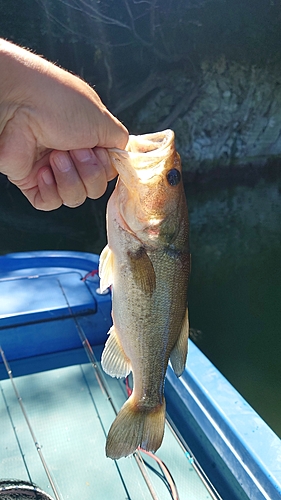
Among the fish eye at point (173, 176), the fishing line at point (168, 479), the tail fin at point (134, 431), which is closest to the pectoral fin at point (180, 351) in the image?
the tail fin at point (134, 431)

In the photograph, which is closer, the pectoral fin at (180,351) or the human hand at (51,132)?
the human hand at (51,132)

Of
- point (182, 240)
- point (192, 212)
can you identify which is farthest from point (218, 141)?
point (182, 240)

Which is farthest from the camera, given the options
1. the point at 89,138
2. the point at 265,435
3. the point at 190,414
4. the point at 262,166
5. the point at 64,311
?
the point at 262,166

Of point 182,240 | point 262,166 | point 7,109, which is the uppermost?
point 7,109

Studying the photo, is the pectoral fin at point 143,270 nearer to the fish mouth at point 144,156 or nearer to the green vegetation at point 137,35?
the fish mouth at point 144,156

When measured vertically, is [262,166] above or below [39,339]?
below

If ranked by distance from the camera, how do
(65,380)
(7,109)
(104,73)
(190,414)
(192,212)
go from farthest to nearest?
(104,73), (192,212), (65,380), (190,414), (7,109)

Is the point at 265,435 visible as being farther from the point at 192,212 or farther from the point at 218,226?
the point at 192,212
